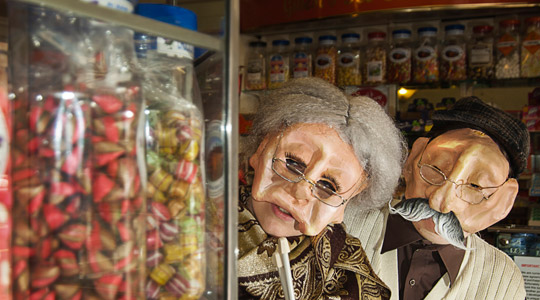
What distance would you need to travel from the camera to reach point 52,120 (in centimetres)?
57

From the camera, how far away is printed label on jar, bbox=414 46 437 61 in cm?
289

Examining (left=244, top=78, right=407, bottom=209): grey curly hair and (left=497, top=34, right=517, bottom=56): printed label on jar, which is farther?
(left=497, top=34, right=517, bottom=56): printed label on jar

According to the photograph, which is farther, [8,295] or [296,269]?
[296,269]

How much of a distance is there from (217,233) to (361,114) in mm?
569

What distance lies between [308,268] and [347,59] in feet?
6.89

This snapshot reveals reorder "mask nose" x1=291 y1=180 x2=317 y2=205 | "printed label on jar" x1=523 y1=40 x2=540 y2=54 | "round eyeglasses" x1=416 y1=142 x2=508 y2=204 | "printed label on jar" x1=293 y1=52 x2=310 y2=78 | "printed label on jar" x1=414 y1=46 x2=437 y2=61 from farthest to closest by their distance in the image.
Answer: "printed label on jar" x1=293 y1=52 x2=310 y2=78, "printed label on jar" x1=414 y1=46 x2=437 y2=61, "printed label on jar" x1=523 y1=40 x2=540 y2=54, "round eyeglasses" x1=416 y1=142 x2=508 y2=204, "mask nose" x1=291 y1=180 x2=317 y2=205

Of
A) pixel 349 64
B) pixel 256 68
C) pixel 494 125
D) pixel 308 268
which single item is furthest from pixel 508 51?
pixel 308 268

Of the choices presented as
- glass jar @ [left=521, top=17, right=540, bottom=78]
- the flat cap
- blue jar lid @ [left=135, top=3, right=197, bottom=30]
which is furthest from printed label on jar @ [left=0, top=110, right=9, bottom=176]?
glass jar @ [left=521, top=17, right=540, bottom=78]

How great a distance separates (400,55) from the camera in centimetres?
296

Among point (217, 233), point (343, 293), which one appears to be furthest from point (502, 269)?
point (217, 233)

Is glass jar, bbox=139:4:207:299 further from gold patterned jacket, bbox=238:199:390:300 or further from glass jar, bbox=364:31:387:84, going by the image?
glass jar, bbox=364:31:387:84

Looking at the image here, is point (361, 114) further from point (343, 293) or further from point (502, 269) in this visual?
point (502, 269)

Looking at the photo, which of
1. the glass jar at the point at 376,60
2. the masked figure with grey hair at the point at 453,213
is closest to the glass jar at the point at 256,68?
the glass jar at the point at 376,60

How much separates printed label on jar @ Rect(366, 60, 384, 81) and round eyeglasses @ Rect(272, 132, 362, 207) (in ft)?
6.62
